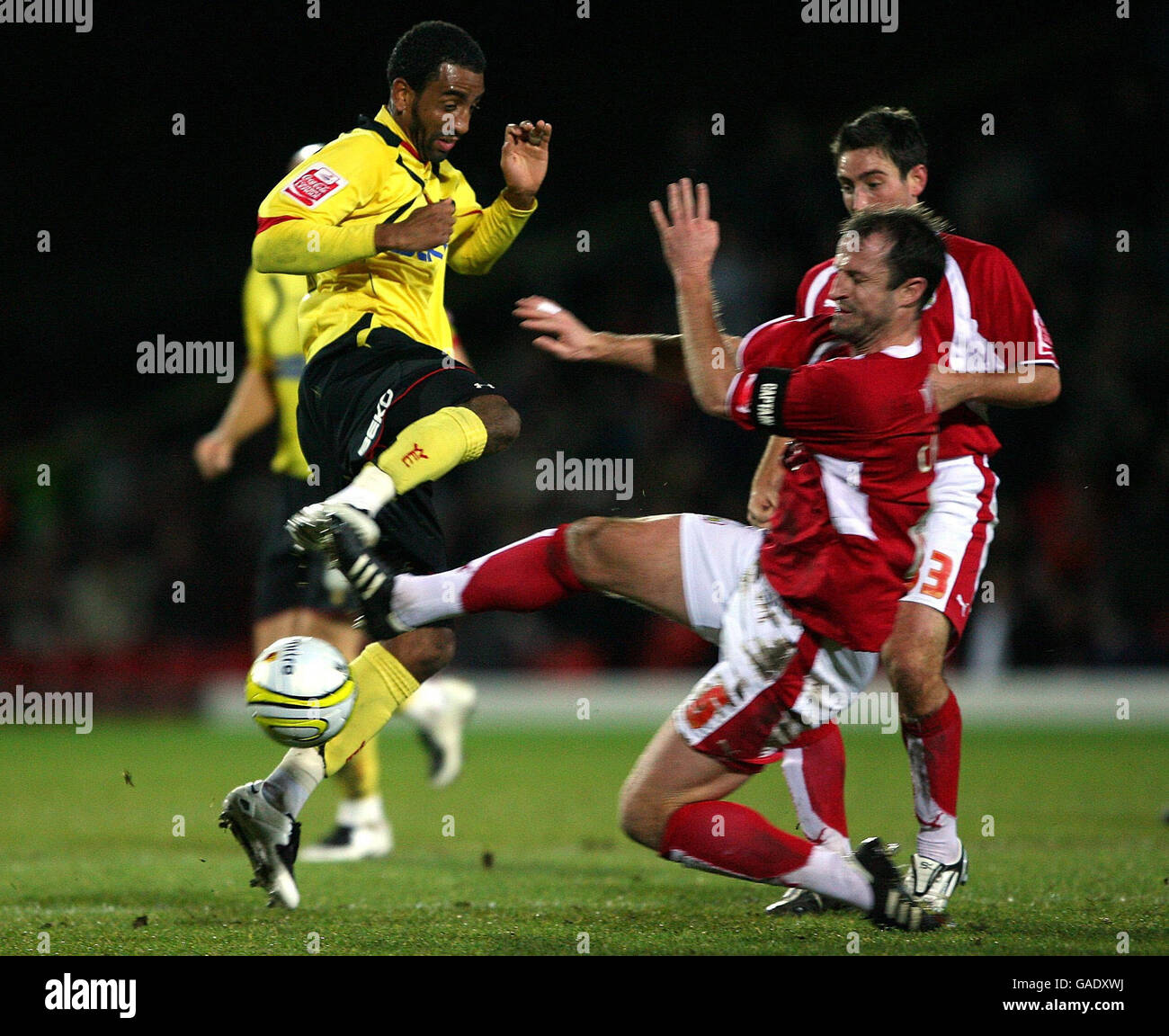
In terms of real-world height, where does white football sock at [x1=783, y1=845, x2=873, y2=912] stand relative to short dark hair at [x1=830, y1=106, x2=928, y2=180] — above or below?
below

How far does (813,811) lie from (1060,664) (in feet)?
23.7

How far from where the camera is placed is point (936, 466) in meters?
4.74

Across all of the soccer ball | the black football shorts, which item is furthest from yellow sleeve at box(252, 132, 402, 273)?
the soccer ball

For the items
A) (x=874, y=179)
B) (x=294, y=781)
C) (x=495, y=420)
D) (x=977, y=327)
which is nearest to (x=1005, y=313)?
(x=977, y=327)

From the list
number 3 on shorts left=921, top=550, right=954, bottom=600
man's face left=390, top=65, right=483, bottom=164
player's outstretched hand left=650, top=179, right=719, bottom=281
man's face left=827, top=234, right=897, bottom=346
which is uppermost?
man's face left=390, top=65, right=483, bottom=164

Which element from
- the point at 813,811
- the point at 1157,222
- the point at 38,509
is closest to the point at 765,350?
the point at 813,811

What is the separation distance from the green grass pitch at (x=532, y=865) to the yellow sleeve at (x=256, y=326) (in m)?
1.96

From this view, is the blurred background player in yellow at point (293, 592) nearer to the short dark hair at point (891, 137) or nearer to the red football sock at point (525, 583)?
the red football sock at point (525, 583)

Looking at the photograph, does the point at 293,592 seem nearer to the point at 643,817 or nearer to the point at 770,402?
the point at 643,817

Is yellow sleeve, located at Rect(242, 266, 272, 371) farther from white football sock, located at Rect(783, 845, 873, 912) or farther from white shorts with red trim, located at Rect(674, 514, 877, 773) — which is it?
white football sock, located at Rect(783, 845, 873, 912)

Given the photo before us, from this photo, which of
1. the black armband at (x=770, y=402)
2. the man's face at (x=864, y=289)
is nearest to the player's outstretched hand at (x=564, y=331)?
the black armband at (x=770, y=402)

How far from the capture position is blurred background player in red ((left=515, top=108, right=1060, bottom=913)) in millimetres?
4562

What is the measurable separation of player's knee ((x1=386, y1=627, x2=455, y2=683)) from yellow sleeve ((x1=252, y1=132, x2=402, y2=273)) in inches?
43.5

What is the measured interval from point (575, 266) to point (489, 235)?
26.9 ft
